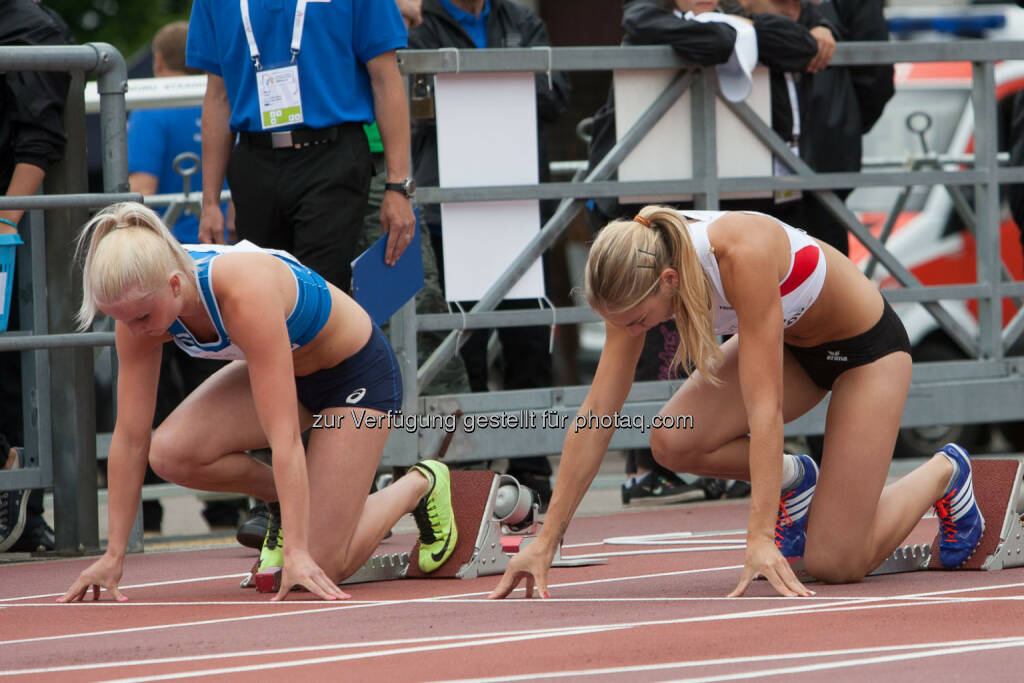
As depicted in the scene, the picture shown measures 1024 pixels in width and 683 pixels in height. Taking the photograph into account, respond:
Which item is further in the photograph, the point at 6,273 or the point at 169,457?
the point at 6,273

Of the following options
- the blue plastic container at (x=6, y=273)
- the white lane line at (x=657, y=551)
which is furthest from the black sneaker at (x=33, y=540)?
the white lane line at (x=657, y=551)

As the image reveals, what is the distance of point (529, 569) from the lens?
511cm

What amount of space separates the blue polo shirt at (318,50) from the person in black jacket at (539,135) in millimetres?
832

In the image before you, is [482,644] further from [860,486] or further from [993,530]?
[993,530]

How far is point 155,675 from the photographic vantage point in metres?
4.08

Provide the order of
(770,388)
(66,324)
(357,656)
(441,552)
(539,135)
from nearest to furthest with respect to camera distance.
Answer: (357,656)
(770,388)
(441,552)
(66,324)
(539,135)

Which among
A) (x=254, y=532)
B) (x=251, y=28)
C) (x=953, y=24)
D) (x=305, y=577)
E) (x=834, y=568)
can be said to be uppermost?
(x=251, y=28)

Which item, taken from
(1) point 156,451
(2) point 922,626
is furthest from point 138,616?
(2) point 922,626

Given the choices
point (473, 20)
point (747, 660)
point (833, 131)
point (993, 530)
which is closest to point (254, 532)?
point (993, 530)

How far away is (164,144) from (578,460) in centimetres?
494

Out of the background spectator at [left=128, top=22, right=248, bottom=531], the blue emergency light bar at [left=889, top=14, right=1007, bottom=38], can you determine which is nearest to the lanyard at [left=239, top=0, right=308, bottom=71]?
the background spectator at [left=128, top=22, right=248, bottom=531]

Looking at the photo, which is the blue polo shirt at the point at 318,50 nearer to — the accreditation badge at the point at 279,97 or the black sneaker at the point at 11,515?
the accreditation badge at the point at 279,97

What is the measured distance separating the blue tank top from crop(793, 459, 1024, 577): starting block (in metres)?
1.70

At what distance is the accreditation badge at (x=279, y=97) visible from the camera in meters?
6.72
